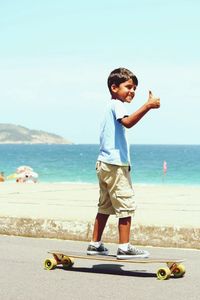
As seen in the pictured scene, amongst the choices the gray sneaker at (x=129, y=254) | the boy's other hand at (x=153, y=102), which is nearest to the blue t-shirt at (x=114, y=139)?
the boy's other hand at (x=153, y=102)

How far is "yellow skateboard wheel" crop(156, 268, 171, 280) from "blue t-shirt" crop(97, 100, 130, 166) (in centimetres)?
100

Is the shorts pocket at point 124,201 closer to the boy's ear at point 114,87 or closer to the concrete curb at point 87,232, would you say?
the boy's ear at point 114,87

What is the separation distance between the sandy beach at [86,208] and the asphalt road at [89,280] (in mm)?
923

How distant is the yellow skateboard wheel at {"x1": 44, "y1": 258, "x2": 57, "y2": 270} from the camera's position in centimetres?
713

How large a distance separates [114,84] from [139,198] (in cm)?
657

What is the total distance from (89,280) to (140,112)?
1468 millimetres

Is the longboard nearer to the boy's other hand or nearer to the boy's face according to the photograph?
the boy's other hand

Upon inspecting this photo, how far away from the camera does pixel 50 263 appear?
23.5ft

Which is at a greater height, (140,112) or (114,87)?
(114,87)

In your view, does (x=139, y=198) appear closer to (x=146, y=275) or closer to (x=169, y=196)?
(x=169, y=196)

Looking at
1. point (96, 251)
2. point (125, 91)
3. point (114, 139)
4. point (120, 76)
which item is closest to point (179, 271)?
point (96, 251)

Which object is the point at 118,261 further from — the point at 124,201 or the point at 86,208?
the point at 86,208

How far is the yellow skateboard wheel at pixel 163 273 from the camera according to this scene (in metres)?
6.60

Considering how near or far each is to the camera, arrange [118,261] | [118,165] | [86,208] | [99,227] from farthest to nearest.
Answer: [86,208] → [99,227] → [118,165] → [118,261]
